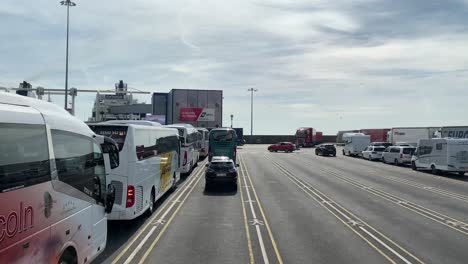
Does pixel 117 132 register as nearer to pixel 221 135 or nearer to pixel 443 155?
pixel 221 135

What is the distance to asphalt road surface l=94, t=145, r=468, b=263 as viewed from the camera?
33.4 ft

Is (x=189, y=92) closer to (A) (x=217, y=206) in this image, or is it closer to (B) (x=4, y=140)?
(A) (x=217, y=206)

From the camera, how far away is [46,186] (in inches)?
235

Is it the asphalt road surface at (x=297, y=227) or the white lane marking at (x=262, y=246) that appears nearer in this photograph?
the white lane marking at (x=262, y=246)

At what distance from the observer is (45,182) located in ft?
19.5

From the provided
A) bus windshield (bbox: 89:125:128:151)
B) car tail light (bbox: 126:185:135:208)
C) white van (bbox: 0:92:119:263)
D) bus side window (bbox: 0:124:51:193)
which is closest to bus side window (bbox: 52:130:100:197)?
white van (bbox: 0:92:119:263)

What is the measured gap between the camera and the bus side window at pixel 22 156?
16.4ft

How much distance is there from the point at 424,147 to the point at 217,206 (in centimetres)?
2377

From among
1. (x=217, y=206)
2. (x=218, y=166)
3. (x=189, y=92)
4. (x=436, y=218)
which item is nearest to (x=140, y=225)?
(x=217, y=206)

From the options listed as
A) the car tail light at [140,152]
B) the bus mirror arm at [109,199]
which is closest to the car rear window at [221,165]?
the car tail light at [140,152]

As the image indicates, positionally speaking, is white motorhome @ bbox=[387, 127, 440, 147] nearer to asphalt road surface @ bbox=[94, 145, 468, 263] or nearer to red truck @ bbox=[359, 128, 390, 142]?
red truck @ bbox=[359, 128, 390, 142]

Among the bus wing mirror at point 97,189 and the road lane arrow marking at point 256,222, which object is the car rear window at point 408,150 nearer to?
the road lane arrow marking at point 256,222

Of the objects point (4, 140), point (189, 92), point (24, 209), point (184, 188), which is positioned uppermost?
point (189, 92)

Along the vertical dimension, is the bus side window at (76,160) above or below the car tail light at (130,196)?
above
